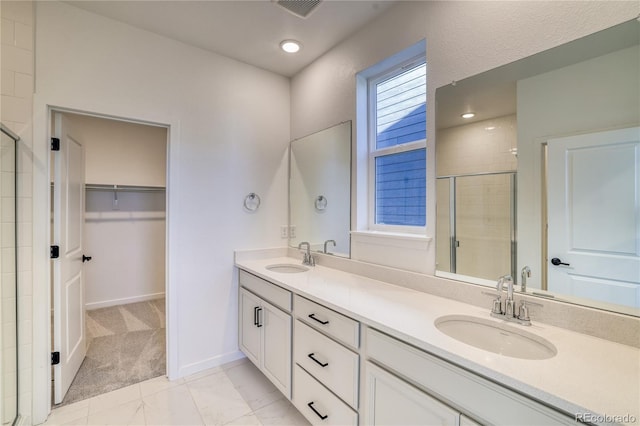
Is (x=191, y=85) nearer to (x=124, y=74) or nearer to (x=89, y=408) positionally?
(x=124, y=74)

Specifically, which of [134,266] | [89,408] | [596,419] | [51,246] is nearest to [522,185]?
[596,419]

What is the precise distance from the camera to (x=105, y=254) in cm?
379

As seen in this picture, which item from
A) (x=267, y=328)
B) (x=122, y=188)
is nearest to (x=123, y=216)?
(x=122, y=188)

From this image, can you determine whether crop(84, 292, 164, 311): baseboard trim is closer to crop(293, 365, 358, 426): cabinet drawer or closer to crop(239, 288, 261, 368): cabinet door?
crop(239, 288, 261, 368): cabinet door

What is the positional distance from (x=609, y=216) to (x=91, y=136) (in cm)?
477

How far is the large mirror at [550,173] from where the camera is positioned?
108 centimetres

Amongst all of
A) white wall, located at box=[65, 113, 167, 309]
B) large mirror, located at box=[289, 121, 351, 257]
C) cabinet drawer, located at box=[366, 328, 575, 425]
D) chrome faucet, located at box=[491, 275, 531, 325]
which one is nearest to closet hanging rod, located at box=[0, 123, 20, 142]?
large mirror, located at box=[289, 121, 351, 257]

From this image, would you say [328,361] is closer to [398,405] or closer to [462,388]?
[398,405]

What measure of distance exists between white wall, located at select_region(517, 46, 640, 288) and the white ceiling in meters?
1.12

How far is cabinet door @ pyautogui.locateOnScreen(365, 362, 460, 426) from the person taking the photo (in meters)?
1.04

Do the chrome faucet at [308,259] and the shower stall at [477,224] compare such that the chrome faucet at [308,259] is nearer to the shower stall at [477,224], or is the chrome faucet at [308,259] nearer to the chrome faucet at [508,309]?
the shower stall at [477,224]

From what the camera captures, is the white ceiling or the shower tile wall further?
the white ceiling

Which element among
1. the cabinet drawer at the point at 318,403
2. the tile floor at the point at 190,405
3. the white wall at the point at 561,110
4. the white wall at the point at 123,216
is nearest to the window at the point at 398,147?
the white wall at the point at 561,110

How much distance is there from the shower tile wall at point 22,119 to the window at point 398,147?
7.12 feet
